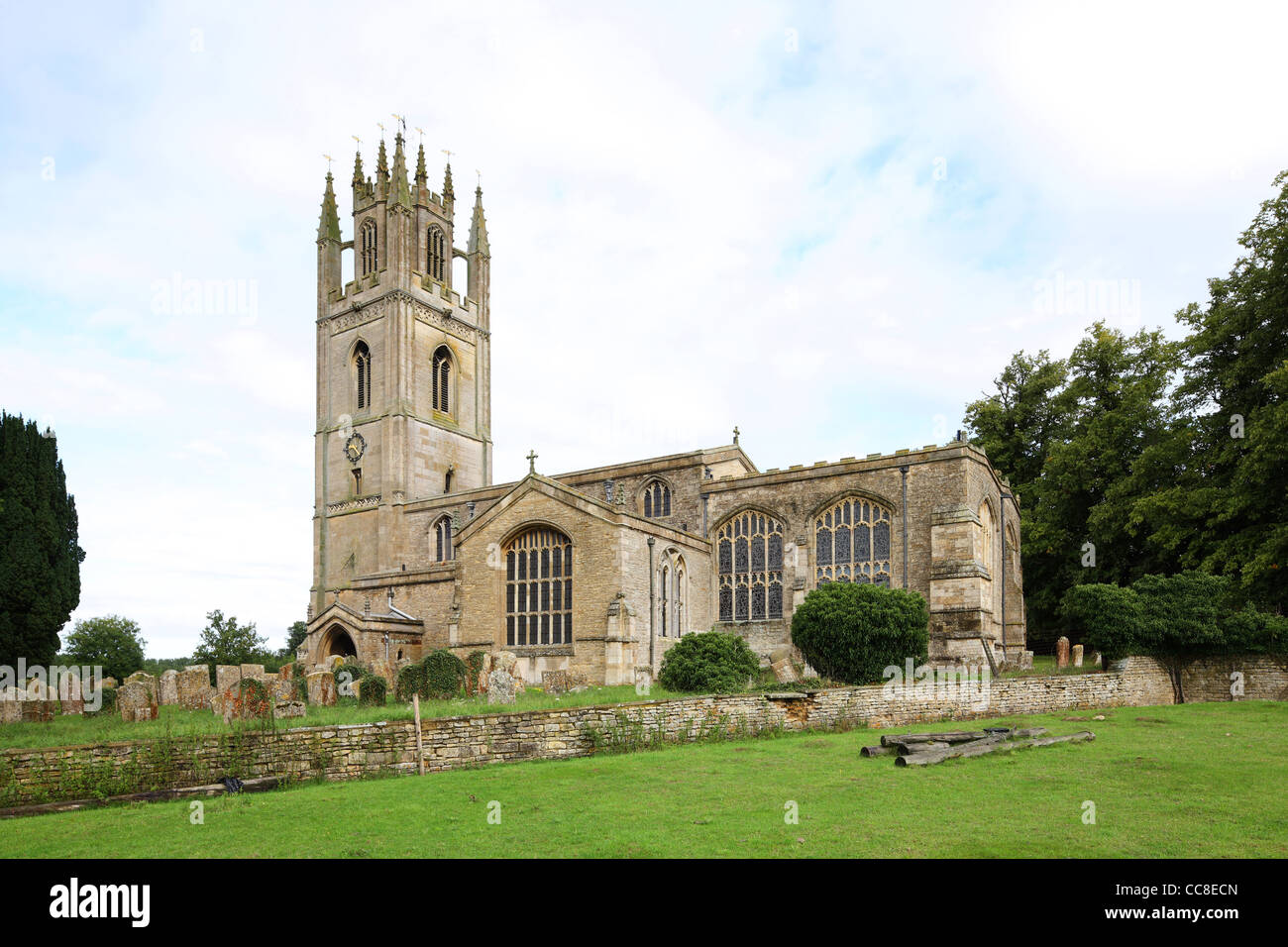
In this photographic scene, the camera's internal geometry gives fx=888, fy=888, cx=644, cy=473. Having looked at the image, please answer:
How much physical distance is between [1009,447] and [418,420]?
28.3 metres

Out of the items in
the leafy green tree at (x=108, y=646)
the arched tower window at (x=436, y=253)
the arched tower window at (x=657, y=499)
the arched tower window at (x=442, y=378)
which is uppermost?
the arched tower window at (x=436, y=253)

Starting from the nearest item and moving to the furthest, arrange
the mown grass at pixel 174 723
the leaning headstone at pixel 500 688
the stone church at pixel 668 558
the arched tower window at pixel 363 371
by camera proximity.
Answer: the mown grass at pixel 174 723 < the leaning headstone at pixel 500 688 < the stone church at pixel 668 558 < the arched tower window at pixel 363 371

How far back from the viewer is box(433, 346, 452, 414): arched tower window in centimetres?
4766

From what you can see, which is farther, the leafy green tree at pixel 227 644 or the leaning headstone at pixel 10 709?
the leafy green tree at pixel 227 644

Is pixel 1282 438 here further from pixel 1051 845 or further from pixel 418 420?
pixel 418 420

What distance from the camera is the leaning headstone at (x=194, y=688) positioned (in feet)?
62.2

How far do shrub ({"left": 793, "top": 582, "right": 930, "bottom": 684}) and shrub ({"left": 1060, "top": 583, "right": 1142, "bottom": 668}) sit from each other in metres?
5.09

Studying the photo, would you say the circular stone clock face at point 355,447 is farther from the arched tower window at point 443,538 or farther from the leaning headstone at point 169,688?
the leaning headstone at point 169,688

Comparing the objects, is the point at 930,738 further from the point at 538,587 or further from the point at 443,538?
the point at 443,538

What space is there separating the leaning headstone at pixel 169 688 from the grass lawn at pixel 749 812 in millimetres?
9652

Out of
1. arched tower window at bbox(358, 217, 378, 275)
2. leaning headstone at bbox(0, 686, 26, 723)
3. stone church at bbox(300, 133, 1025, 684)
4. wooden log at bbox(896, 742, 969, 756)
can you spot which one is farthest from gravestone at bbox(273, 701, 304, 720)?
arched tower window at bbox(358, 217, 378, 275)

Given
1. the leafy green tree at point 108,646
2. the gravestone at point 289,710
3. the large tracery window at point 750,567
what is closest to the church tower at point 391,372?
the leafy green tree at point 108,646

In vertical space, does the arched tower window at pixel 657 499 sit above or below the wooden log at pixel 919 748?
above
